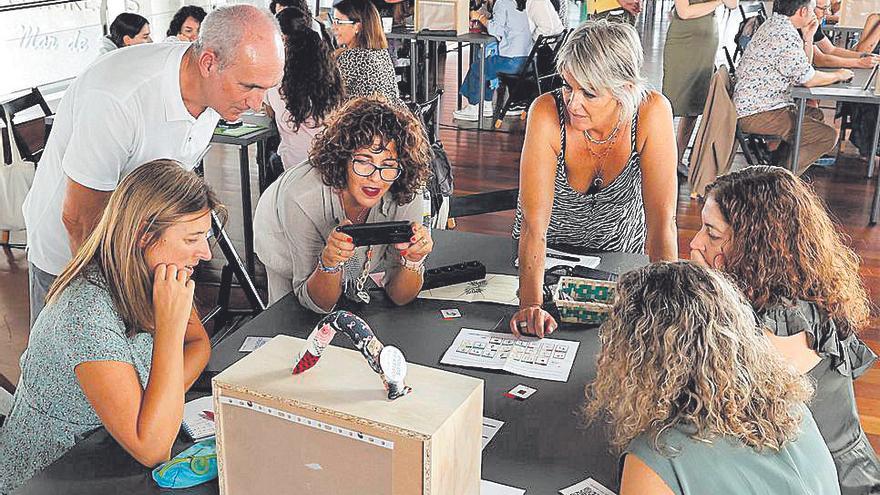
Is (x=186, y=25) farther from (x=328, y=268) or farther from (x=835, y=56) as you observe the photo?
(x=835, y=56)

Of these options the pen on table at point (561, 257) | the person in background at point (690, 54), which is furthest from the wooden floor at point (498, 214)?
the pen on table at point (561, 257)

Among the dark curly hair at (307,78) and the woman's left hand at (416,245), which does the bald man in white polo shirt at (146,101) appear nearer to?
the woman's left hand at (416,245)

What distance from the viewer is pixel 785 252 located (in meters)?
1.87

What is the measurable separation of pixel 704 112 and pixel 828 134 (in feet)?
2.45

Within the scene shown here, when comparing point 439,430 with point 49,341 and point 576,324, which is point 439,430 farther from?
point 576,324

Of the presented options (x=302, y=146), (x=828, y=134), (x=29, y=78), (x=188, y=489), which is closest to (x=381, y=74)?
(x=302, y=146)

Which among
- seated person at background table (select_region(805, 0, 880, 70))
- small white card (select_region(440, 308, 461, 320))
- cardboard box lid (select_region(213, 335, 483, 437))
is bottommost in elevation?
small white card (select_region(440, 308, 461, 320))

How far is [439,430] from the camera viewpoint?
3.93 feet

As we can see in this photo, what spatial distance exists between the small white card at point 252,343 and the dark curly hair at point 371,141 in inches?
18.4

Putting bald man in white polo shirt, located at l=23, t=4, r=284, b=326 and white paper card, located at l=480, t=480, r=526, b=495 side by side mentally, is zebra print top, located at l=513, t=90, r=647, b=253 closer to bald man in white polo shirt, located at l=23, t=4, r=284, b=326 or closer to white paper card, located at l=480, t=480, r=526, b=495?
bald man in white polo shirt, located at l=23, t=4, r=284, b=326

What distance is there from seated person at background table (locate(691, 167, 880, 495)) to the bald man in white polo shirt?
1205 mm

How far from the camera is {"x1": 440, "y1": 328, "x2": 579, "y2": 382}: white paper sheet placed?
199 cm

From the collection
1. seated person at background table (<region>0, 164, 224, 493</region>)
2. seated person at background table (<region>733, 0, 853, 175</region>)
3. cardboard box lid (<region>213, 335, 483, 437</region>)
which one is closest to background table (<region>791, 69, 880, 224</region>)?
seated person at background table (<region>733, 0, 853, 175</region>)

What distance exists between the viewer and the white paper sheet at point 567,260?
257cm
